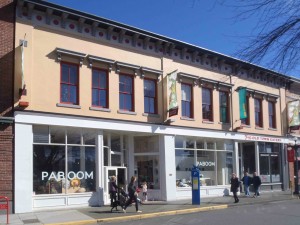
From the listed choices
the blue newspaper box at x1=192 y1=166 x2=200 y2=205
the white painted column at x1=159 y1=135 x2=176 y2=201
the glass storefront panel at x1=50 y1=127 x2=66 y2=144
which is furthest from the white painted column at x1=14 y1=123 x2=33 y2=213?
the blue newspaper box at x1=192 y1=166 x2=200 y2=205

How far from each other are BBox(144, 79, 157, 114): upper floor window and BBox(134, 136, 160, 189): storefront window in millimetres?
1716

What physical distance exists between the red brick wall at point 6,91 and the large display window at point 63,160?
130 cm

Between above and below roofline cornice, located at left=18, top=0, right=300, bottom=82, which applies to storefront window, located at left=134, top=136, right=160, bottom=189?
below

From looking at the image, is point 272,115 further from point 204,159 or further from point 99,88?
point 99,88

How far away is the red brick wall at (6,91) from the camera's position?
1741 cm

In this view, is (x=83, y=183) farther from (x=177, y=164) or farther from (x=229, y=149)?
(x=229, y=149)

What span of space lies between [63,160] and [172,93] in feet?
24.2

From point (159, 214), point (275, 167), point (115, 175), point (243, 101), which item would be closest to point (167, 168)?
point (115, 175)

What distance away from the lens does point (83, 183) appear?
66.6ft

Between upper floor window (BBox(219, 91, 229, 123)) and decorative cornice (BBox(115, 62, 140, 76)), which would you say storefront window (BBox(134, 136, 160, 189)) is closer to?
decorative cornice (BBox(115, 62, 140, 76))

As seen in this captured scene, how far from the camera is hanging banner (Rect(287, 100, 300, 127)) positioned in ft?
108

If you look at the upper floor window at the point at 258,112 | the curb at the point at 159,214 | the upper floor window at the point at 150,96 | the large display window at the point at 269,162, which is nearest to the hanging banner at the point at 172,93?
the upper floor window at the point at 150,96

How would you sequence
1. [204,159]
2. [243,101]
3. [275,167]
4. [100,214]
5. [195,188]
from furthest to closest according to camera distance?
[275,167], [243,101], [204,159], [195,188], [100,214]

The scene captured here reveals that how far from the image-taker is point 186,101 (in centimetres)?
2564
